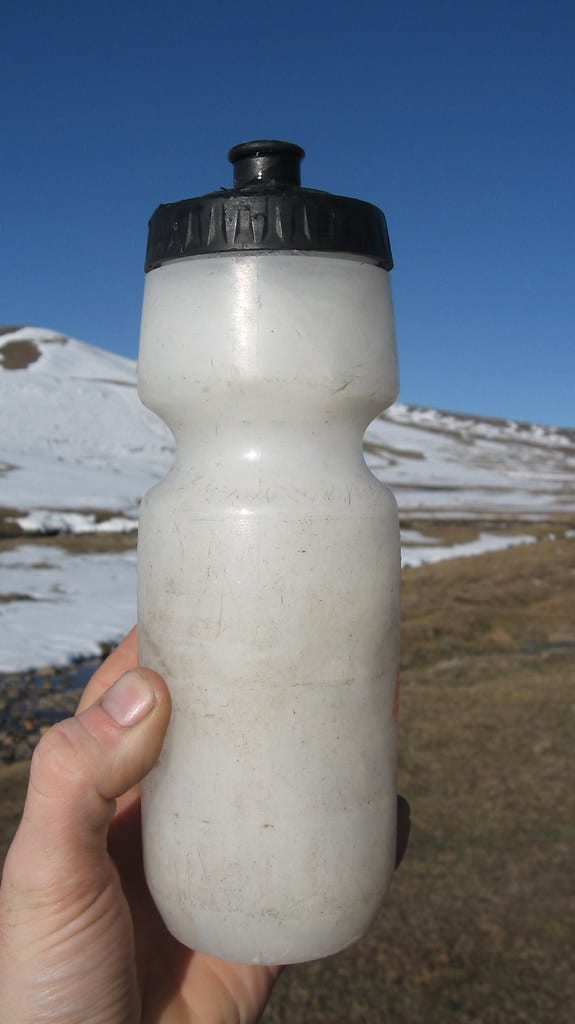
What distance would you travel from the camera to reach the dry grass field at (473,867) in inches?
139

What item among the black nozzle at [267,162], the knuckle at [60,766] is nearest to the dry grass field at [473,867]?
the knuckle at [60,766]

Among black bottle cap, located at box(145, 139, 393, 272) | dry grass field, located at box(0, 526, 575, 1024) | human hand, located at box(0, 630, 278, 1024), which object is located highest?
black bottle cap, located at box(145, 139, 393, 272)

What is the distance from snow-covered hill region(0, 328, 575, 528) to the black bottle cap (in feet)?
64.8

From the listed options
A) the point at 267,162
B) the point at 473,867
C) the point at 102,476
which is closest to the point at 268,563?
the point at 267,162

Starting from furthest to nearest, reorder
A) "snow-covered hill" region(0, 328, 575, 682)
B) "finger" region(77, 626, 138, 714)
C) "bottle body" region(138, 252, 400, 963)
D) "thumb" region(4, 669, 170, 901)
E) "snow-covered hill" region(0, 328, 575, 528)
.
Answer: "snow-covered hill" region(0, 328, 575, 528) → "snow-covered hill" region(0, 328, 575, 682) → "finger" region(77, 626, 138, 714) → "thumb" region(4, 669, 170, 901) → "bottle body" region(138, 252, 400, 963)

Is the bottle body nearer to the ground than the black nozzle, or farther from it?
nearer to the ground

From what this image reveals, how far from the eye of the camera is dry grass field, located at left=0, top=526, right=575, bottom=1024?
3.54 meters

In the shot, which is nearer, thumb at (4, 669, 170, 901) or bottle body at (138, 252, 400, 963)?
bottle body at (138, 252, 400, 963)

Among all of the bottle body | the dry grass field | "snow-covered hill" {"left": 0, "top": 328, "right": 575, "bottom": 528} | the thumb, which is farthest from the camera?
"snow-covered hill" {"left": 0, "top": 328, "right": 575, "bottom": 528}

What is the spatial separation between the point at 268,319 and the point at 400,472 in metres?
49.8

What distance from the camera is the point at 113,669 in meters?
2.61

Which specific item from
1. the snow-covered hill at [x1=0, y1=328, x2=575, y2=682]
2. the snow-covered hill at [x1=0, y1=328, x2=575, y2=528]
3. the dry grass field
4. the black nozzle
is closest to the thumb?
the black nozzle

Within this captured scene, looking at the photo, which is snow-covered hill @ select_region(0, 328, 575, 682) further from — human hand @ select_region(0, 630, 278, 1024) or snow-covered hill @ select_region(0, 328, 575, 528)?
human hand @ select_region(0, 630, 278, 1024)

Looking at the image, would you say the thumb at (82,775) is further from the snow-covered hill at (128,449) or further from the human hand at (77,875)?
the snow-covered hill at (128,449)
